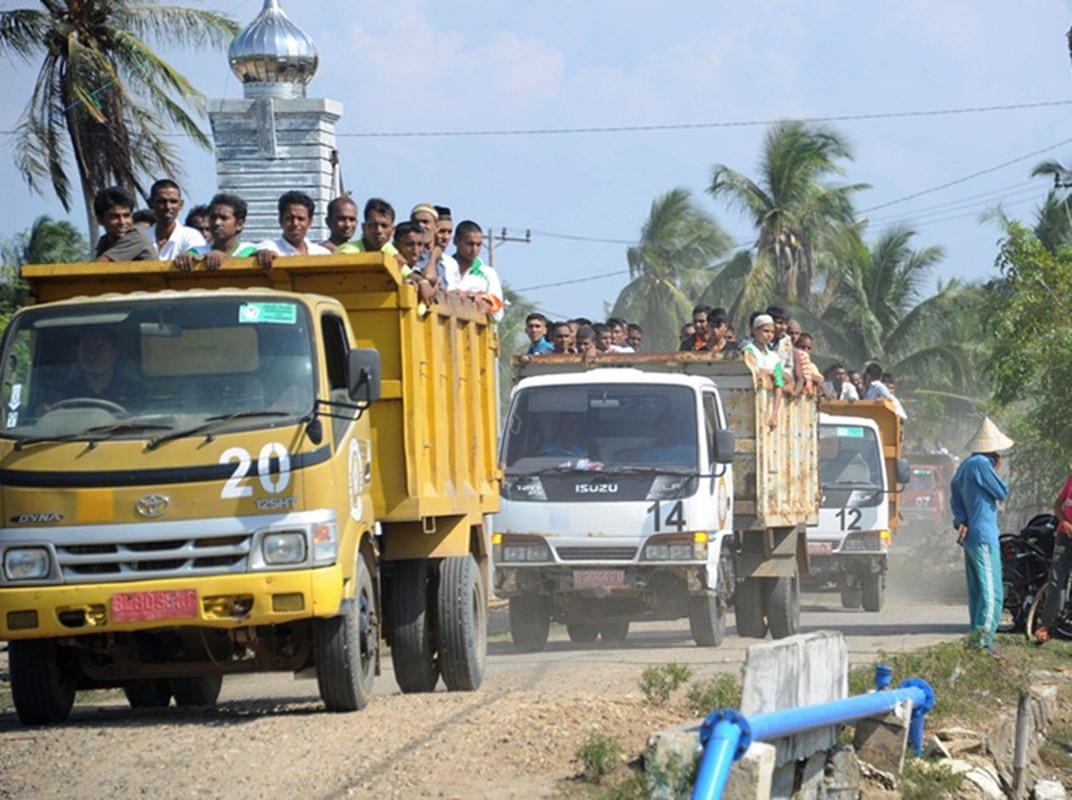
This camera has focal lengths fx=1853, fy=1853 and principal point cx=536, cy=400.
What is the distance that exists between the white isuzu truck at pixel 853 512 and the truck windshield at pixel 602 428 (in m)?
6.94

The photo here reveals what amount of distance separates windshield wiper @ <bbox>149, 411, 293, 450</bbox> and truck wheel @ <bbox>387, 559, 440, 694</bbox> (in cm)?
195

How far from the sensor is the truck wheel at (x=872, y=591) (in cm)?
2195

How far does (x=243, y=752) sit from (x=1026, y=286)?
715 inches

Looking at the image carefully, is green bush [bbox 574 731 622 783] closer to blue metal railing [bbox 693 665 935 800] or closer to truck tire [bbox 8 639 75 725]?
blue metal railing [bbox 693 665 935 800]

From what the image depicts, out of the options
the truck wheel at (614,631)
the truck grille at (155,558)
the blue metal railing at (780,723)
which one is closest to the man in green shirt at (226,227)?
the truck grille at (155,558)

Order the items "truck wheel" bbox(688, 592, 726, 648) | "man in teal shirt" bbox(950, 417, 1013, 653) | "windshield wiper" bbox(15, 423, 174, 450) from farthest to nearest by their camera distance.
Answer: "truck wheel" bbox(688, 592, 726, 648), "man in teal shirt" bbox(950, 417, 1013, 653), "windshield wiper" bbox(15, 423, 174, 450)

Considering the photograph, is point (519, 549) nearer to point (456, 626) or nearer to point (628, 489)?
point (628, 489)

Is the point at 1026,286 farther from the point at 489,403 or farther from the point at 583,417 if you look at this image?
the point at 489,403

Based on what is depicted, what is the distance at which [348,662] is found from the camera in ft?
30.5

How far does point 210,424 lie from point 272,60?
1390 cm

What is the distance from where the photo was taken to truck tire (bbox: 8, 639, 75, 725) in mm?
9547

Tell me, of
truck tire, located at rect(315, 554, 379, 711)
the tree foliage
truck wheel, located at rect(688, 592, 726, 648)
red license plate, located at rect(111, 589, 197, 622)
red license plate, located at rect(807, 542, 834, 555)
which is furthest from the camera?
the tree foliage

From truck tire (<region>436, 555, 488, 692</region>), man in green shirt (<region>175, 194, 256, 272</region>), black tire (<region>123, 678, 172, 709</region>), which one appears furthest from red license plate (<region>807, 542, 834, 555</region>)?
man in green shirt (<region>175, 194, 256, 272</region>)

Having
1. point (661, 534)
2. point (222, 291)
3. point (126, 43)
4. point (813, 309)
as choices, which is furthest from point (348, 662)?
point (813, 309)
